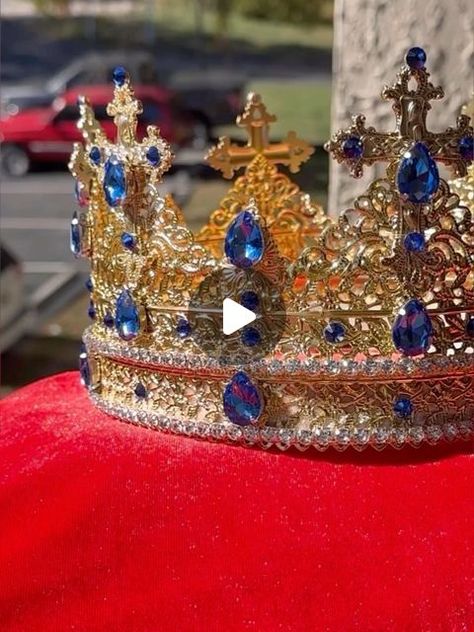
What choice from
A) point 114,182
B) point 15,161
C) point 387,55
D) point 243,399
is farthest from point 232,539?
point 15,161

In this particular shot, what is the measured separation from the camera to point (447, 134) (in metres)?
0.82

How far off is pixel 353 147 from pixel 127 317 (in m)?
0.25

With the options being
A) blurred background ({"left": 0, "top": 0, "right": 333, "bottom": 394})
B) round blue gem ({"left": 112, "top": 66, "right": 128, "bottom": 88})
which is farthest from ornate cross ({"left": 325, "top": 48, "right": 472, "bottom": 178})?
blurred background ({"left": 0, "top": 0, "right": 333, "bottom": 394})

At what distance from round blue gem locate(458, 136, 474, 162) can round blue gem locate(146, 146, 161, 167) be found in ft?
0.86

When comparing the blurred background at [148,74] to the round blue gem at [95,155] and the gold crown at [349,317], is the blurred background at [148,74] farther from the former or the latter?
the gold crown at [349,317]

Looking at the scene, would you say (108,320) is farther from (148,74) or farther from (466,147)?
(148,74)

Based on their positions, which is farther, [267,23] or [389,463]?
[267,23]

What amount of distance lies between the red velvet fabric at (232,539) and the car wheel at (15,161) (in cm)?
430

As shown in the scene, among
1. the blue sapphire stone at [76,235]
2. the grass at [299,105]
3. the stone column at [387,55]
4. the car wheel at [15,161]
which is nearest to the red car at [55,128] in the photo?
the car wheel at [15,161]

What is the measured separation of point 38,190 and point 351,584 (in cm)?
423

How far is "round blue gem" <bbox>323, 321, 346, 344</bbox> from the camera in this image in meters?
0.80

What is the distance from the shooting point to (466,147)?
0.83m

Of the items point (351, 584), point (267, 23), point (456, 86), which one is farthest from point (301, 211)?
point (267, 23)

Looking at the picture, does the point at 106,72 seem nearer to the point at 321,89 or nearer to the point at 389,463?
the point at 321,89
